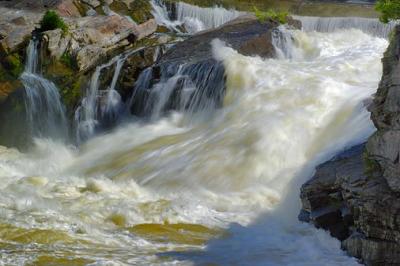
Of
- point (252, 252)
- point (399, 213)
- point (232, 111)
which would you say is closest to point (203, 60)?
point (232, 111)

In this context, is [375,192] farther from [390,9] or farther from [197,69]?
[197,69]

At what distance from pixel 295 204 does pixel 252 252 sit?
2102mm

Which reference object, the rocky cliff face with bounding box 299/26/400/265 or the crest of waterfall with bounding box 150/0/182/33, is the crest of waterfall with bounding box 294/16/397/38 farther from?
the rocky cliff face with bounding box 299/26/400/265

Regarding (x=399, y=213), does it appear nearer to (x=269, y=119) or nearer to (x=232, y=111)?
(x=269, y=119)

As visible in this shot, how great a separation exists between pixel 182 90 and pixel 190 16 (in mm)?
10114

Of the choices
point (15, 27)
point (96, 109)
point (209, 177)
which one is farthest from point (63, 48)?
point (209, 177)

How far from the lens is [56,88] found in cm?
1812

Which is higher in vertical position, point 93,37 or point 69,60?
point 93,37

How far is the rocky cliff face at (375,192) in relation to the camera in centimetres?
799

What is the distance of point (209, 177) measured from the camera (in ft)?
41.6

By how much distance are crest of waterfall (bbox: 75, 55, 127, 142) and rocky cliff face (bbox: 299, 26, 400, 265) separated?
8.67 metres

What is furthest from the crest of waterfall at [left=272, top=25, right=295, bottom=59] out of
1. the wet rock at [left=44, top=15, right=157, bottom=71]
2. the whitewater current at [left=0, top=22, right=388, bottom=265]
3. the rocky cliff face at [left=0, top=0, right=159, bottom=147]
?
the wet rock at [left=44, top=15, right=157, bottom=71]

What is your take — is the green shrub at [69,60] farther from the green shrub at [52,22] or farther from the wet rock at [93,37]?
the green shrub at [52,22]

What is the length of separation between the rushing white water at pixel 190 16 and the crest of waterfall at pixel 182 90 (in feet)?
25.7
